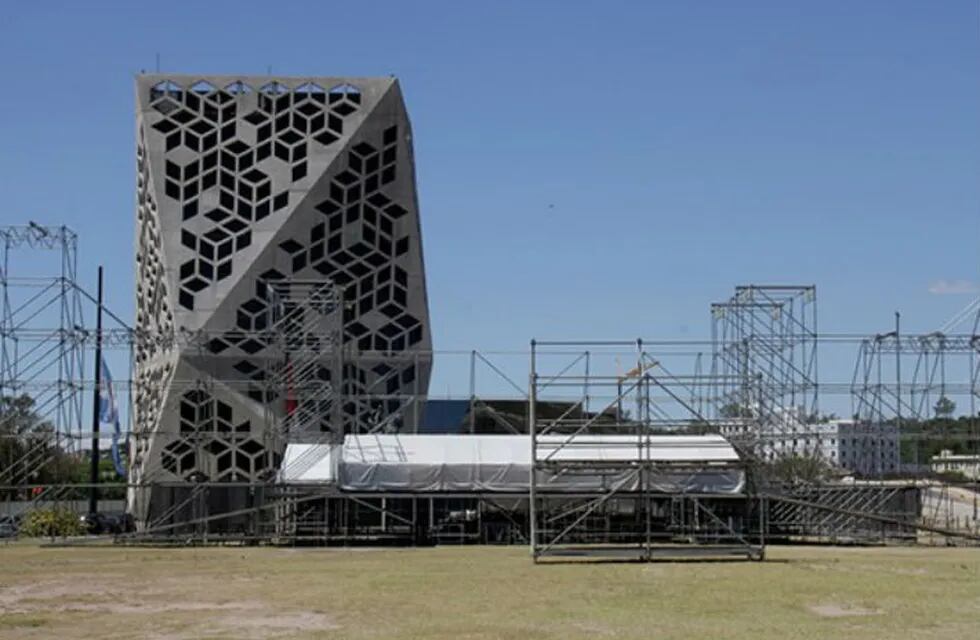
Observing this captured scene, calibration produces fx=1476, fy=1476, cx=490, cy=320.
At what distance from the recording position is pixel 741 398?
44.3 meters

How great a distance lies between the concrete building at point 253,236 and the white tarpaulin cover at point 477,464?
40.4 ft

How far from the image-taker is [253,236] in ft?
188

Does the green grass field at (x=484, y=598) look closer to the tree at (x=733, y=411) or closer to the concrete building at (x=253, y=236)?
the tree at (x=733, y=411)

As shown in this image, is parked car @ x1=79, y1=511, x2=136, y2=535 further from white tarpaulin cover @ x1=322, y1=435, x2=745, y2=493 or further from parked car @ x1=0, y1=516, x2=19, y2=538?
white tarpaulin cover @ x1=322, y1=435, x2=745, y2=493

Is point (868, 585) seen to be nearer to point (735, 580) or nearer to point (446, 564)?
point (735, 580)

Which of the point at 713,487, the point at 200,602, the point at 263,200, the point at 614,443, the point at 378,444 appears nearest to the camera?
the point at 200,602

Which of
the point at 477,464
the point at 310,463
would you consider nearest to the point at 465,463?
the point at 477,464

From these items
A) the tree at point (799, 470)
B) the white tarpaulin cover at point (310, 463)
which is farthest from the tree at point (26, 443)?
the tree at point (799, 470)

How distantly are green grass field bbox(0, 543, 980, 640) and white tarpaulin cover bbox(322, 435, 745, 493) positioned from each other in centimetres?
648

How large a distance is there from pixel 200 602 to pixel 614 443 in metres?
15.4

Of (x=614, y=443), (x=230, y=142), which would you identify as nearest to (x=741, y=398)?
(x=614, y=443)

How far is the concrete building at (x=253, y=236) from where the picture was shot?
5516 cm

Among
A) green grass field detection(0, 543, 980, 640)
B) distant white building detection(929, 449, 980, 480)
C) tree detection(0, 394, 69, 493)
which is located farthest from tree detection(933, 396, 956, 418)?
tree detection(0, 394, 69, 493)

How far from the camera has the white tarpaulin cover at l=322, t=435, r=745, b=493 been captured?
38.7 metres
